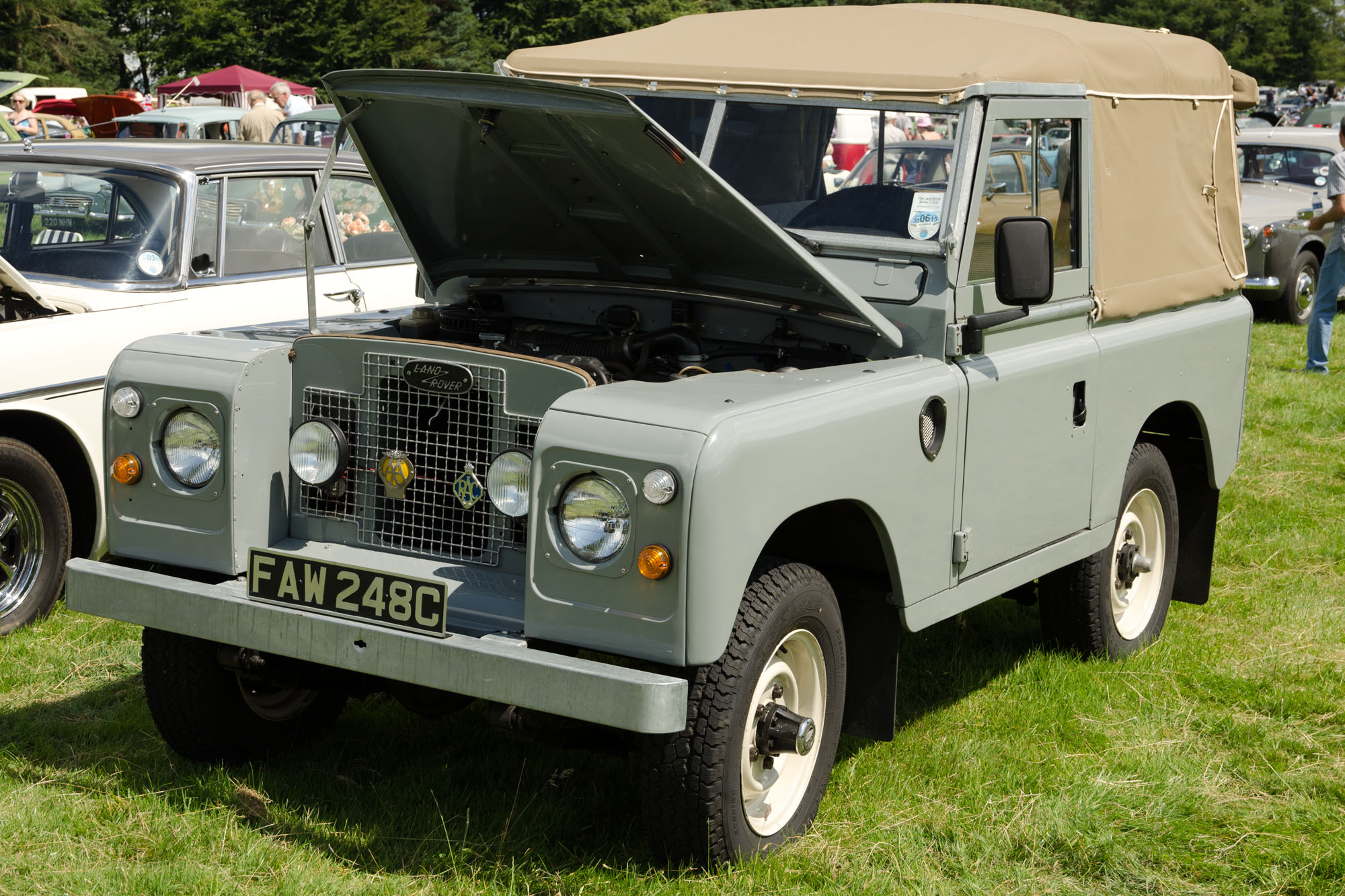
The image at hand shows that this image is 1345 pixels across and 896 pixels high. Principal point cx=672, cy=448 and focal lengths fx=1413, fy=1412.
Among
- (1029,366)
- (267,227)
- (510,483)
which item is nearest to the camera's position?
(510,483)

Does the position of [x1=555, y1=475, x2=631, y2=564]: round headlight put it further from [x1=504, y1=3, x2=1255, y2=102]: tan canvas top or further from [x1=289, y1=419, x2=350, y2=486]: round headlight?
[x1=504, y1=3, x2=1255, y2=102]: tan canvas top

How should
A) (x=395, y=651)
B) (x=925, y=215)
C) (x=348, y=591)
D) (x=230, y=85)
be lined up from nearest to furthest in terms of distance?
(x=395, y=651) → (x=348, y=591) → (x=925, y=215) → (x=230, y=85)

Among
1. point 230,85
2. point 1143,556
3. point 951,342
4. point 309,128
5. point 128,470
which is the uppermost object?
point 230,85

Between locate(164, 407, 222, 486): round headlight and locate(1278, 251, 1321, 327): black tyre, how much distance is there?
1223 centimetres

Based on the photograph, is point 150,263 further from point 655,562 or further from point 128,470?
point 655,562

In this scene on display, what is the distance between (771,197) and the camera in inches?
181

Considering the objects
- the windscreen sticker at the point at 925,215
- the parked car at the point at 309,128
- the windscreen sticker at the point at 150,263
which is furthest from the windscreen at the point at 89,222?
the parked car at the point at 309,128

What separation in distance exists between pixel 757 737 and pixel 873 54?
2.16 metres

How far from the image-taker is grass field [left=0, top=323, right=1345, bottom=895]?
3611mm

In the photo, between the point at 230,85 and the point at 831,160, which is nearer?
the point at 831,160

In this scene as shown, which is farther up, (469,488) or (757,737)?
(469,488)

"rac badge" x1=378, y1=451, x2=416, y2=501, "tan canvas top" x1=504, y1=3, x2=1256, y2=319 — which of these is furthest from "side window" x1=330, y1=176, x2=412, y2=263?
"rac badge" x1=378, y1=451, x2=416, y2=501

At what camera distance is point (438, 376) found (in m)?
3.68

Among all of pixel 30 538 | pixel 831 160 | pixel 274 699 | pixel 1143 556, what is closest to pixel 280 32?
pixel 30 538
